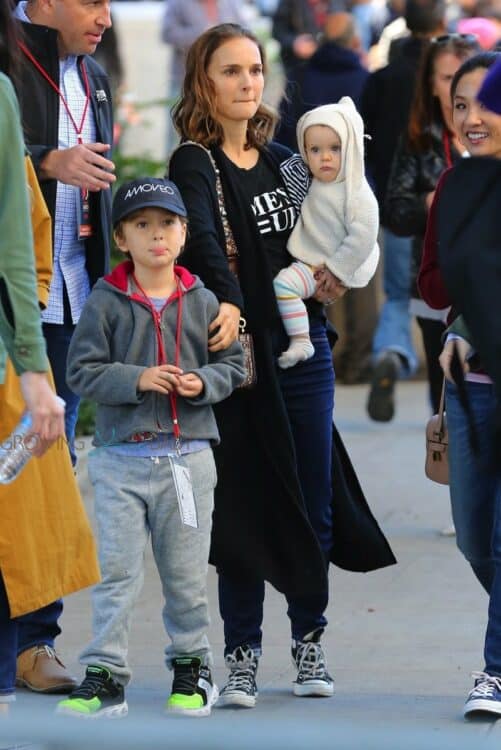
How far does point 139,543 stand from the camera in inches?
173

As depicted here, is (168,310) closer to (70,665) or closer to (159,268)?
(159,268)

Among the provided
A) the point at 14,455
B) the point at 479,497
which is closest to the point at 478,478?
the point at 479,497

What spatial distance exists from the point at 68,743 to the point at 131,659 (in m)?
3.42

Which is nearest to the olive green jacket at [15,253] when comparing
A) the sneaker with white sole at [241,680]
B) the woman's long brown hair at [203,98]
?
the woman's long brown hair at [203,98]

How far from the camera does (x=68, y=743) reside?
1937 mm

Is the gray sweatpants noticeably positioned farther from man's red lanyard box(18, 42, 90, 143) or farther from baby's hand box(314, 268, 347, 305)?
man's red lanyard box(18, 42, 90, 143)

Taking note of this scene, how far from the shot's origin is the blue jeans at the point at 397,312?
8.93 m

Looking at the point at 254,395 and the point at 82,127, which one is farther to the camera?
the point at 82,127

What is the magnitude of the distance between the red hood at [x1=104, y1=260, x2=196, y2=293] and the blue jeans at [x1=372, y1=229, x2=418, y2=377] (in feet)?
14.6

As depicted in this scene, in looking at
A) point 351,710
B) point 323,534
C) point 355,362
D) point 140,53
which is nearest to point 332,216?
point 323,534

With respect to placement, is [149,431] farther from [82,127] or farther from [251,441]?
[82,127]

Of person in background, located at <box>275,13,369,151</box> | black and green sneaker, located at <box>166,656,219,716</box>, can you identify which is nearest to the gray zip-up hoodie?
black and green sneaker, located at <box>166,656,219,716</box>

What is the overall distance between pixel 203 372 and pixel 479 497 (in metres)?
0.86

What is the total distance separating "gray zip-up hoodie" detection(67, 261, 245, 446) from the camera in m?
4.33
